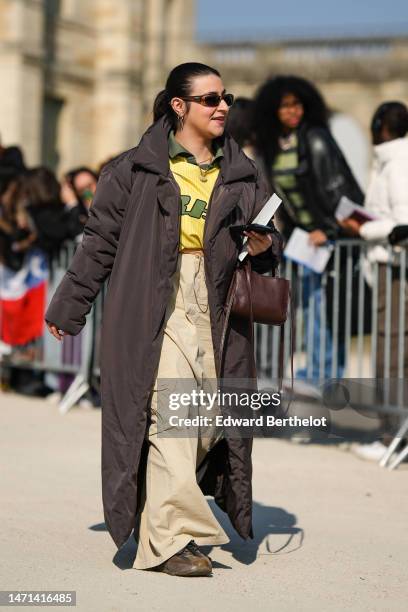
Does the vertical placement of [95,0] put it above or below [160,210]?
above

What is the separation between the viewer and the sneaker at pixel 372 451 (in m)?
Answer: 7.90

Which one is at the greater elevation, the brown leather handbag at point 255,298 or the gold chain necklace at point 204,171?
the gold chain necklace at point 204,171

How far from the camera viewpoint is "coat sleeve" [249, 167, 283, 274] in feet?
17.1

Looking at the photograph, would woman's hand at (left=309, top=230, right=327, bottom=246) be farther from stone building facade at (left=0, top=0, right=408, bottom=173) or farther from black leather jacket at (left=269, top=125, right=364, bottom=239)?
stone building facade at (left=0, top=0, right=408, bottom=173)

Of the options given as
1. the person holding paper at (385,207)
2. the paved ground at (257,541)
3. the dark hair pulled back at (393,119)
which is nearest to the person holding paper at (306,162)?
the person holding paper at (385,207)

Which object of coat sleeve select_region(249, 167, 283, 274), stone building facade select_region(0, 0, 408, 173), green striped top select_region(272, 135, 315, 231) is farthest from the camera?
stone building facade select_region(0, 0, 408, 173)

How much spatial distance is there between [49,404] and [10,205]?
179 centimetres

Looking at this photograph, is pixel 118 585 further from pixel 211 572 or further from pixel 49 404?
pixel 49 404

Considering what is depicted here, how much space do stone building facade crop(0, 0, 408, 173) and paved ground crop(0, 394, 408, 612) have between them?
20448 mm

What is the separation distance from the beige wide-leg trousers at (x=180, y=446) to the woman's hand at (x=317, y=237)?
11.5 ft

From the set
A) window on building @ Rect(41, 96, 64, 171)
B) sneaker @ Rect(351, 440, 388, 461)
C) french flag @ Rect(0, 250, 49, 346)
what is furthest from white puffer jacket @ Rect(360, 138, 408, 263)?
window on building @ Rect(41, 96, 64, 171)

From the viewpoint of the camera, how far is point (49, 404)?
1047cm

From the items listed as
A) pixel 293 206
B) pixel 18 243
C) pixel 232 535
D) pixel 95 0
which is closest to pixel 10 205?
pixel 18 243

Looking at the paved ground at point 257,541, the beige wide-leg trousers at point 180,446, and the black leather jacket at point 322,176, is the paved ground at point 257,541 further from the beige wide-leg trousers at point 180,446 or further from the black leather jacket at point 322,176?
the black leather jacket at point 322,176
